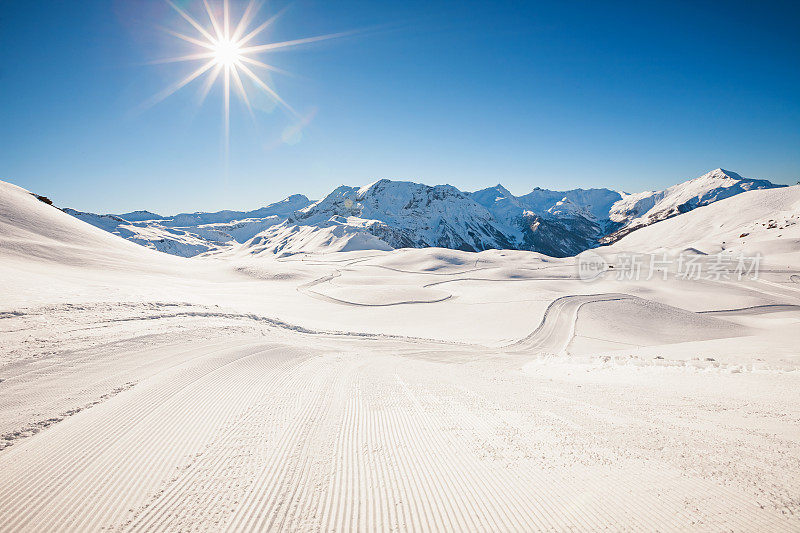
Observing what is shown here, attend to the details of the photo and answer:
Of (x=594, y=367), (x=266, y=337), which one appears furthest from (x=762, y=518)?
(x=266, y=337)

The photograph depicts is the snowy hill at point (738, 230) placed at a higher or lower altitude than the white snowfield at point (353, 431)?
higher

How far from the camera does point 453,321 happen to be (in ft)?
90.8

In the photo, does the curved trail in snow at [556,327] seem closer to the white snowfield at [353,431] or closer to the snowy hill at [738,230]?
the white snowfield at [353,431]

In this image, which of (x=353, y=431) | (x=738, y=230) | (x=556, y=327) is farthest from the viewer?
(x=738, y=230)

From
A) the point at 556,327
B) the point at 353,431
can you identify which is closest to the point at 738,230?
the point at 556,327

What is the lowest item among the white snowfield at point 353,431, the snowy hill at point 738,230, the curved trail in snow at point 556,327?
the curved trail in snow at point 556,327

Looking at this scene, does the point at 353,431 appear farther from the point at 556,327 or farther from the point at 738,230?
the point at 738,230

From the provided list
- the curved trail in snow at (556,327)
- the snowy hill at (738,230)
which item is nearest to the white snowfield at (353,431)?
the curved trail in snow at (556,327)

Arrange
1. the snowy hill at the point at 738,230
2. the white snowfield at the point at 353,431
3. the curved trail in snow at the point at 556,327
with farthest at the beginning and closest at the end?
1. the snowy hill at the point at 738,230
2. the curved trail in snow at the point at 556,327
3. the white snowfield at the point at 353,431

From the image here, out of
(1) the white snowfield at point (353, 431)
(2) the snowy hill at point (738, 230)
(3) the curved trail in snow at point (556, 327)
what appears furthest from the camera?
(2) the snowy hill at point (738, 230)

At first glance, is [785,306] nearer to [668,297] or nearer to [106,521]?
[668,297]

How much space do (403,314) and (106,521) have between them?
86.7 ft

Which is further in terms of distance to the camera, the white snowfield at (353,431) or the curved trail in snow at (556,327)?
the curved trail in snow at (556,327)

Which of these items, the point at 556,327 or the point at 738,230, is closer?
the point at 556,327
